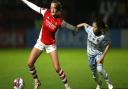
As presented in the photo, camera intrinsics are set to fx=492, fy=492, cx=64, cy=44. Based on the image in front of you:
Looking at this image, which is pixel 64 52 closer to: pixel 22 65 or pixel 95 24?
pixel 22 65

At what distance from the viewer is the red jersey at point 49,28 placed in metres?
12.4

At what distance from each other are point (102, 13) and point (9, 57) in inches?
300

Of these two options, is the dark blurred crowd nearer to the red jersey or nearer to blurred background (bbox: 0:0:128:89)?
blurred background (bbox: 0:0:128:89)

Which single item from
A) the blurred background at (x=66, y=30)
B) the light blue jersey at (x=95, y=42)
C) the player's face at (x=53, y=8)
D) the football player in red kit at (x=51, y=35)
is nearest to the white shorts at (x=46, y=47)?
the football player in red kit at (x=51, y=35)

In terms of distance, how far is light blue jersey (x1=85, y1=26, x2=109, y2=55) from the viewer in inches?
502

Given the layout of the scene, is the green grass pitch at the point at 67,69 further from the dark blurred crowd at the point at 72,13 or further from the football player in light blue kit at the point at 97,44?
the dark blurred crowd at the point at 72,13

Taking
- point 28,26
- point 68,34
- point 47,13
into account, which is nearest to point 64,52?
point 68,34

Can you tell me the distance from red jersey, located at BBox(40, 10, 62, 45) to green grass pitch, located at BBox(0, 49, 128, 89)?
1964 mm

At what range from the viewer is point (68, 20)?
29.8m

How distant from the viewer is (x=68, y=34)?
29.5m

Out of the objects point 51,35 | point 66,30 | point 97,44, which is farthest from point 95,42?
point 66,30

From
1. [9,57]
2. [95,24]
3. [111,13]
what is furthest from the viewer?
[111,13]

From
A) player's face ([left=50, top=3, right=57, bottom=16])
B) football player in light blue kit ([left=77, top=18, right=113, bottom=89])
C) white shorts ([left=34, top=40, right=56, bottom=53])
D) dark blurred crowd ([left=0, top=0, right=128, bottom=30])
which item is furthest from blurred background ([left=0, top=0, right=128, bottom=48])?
player's face ([left=50, top=3, right=57, bottom=16])

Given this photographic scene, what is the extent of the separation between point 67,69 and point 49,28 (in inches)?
264
